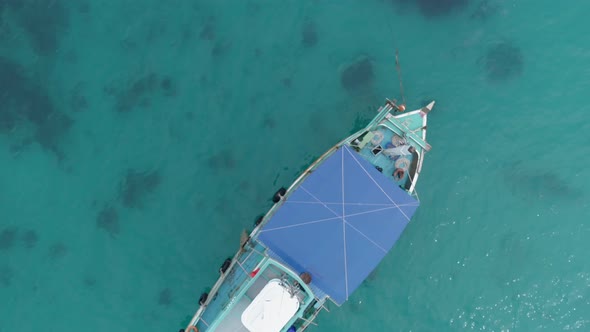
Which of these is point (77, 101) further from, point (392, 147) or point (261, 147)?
point (392, 147)

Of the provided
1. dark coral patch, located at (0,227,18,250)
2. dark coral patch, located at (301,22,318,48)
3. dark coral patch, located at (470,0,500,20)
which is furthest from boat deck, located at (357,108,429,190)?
dark coral patch, located at (0,227,18,250)

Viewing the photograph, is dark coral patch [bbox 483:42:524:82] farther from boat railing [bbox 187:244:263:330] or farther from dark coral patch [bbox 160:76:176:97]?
dark coral patch [bbox 160:76:176:97]

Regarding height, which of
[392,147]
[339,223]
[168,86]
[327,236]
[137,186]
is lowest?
[327,236]

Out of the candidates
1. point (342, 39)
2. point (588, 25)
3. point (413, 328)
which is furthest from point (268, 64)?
point (588, 25)

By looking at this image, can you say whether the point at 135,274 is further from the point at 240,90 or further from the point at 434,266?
the point at 434,266

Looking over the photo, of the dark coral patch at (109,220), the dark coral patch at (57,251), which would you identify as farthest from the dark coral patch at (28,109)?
the dark coral patch at (57,251)

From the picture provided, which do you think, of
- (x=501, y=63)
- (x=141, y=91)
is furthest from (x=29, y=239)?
(x=501, y=63)

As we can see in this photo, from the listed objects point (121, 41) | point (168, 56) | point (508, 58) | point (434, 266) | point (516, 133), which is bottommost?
point (434, 266)
